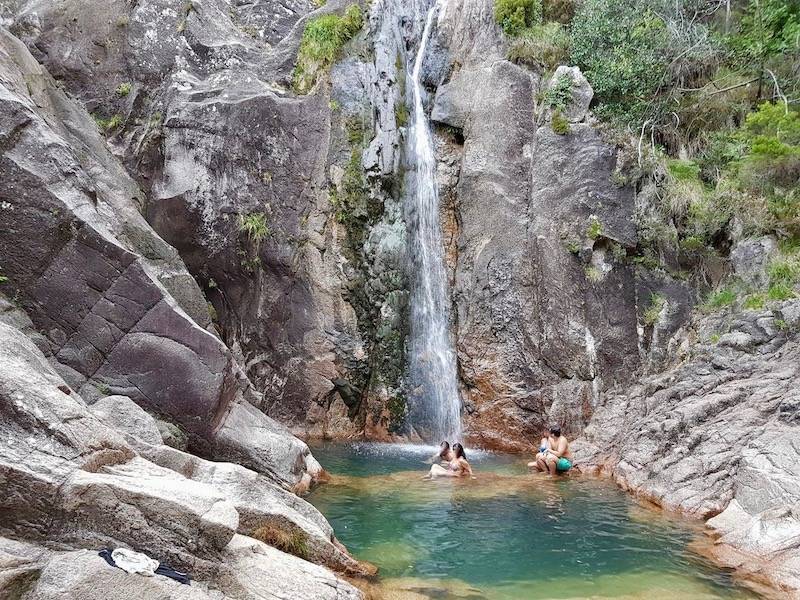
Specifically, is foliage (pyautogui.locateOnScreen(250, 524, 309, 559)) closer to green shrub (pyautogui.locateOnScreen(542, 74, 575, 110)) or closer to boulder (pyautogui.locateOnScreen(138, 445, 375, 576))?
boulder (pyautogui.locateOnScreen(138, 445, 375, 576))

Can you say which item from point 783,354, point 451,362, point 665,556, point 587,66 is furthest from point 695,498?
point 587,66

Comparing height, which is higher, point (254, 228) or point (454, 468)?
point (254, 228)

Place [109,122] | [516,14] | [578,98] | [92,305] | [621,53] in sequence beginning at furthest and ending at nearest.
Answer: [516,14], [621,53], [578,98], [109,122], [92,305]

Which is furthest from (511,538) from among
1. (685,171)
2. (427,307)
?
(685,171)

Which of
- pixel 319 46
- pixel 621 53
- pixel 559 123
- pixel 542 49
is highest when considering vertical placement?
pixel 542 49

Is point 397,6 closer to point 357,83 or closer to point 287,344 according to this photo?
point 357,83

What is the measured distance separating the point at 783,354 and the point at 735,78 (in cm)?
883

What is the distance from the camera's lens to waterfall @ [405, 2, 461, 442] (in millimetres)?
16422

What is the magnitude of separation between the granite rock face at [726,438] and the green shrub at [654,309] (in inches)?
29.1

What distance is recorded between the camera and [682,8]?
17078 millimetres

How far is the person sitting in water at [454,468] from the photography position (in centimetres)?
1195

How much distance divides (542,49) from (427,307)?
8.62 metres

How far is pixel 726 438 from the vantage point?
988 cm

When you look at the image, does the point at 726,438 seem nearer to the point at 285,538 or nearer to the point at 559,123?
the point at 285,538
